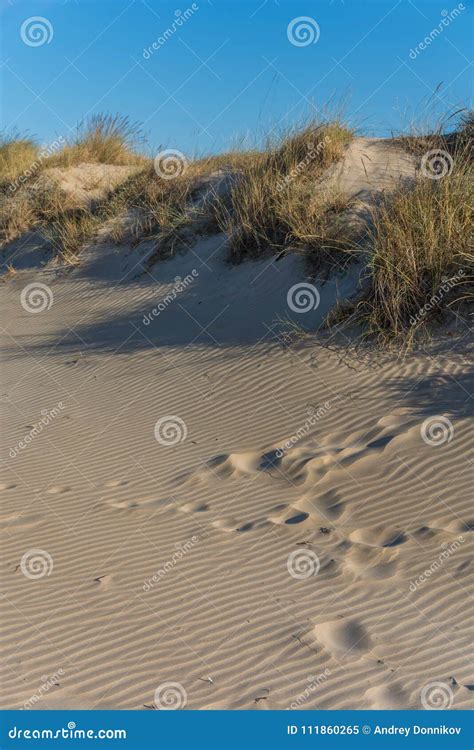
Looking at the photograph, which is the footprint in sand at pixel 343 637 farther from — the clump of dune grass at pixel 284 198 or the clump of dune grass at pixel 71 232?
the clump of dune grass at pixel 71 232

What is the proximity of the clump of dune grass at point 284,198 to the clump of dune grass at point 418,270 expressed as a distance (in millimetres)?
1486

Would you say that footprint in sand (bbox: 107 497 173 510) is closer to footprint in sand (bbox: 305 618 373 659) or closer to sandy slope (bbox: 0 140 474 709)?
sandy slope (bbox: 0 140 474 709)

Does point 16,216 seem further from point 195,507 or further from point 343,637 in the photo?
point 343,637

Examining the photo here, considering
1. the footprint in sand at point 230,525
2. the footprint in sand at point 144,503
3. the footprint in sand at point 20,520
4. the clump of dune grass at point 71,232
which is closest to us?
the footprint in sand at point 230,525

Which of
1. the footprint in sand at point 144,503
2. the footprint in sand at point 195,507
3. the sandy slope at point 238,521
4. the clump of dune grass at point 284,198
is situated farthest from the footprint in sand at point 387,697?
the clump of dune grass at point 284,198

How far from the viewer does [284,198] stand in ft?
32.3

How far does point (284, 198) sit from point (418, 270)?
2.96 metres

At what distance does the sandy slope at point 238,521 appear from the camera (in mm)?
3689

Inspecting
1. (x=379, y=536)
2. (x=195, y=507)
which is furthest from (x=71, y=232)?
(x=379, y=536)

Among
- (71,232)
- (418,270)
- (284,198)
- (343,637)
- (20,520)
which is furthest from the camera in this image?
(71,232)

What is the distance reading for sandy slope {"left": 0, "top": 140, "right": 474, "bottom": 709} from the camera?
3689 mm

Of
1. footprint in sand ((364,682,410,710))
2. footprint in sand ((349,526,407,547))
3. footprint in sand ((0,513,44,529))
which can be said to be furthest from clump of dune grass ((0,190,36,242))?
footprint in sand ((364,682,410,710))

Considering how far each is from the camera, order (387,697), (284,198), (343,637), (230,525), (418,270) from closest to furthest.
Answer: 1. (387,697)
2. (343,637)
3. (230,525)
4. (418,270)
5. (284,198)

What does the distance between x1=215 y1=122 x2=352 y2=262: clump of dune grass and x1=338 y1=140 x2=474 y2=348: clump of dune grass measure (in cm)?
149
